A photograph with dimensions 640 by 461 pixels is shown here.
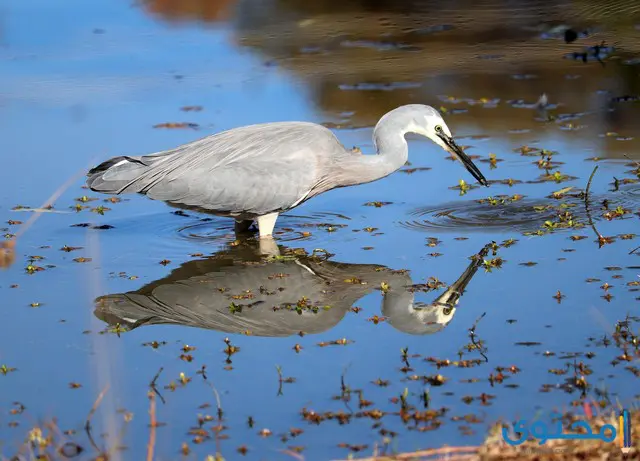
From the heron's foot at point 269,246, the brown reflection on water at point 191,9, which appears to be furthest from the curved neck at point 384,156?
the brown reflection on water at point 191,9

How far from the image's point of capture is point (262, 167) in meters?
8.66

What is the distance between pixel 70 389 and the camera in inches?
241

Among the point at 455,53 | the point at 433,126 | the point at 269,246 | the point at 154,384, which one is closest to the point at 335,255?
the point at 269,246

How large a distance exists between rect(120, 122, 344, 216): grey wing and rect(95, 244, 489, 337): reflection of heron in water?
512 mm

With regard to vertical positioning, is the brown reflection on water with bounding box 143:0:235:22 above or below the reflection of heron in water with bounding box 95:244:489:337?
above

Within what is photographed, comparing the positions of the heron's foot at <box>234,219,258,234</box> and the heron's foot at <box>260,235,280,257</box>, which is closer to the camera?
the heron's foot at <box>260,235,280,257</box>

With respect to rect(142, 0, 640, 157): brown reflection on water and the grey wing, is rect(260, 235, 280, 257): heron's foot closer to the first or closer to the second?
the grey wing

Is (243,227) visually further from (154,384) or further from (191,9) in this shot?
(191,9)

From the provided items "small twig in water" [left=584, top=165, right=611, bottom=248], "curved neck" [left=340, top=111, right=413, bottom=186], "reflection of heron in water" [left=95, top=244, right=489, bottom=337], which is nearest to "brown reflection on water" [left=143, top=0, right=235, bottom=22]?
"curved neck" [left=340, top=111, right=413, bottom=186]

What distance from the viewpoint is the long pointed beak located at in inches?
346

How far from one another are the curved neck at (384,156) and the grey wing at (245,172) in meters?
0.16

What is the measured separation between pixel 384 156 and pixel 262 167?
897 millimetres

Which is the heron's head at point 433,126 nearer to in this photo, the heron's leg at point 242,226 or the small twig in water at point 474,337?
the heron's leg at point 242,226

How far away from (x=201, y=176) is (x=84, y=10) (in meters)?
9.39
